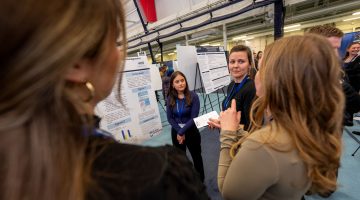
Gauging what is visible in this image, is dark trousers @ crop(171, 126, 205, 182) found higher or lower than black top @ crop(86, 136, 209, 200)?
lower

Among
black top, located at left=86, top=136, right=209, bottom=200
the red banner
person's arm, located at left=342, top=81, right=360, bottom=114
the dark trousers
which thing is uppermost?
the red banner

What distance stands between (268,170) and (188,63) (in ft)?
8.83

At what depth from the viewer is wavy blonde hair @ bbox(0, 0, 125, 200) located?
0.30 metres

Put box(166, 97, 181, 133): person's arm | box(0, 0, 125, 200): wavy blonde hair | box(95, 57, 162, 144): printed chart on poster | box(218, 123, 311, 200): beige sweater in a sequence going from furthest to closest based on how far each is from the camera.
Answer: box(166, 97, 181, 133): person's arm → box(95, 57, 162, 144): printed chart on poster → box(218, 123, 311, 200): beige sweater → box(0, 0, 125, 200): wavy blonde hair

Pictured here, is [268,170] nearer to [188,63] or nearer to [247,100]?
Answer: [247,100]

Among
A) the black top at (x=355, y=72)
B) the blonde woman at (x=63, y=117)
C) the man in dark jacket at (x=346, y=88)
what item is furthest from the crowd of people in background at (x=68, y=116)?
the black top at (x=355, y=72)

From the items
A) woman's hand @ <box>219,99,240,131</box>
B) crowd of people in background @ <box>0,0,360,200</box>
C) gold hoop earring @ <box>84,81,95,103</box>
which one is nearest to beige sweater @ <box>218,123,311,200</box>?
woman's hand @ <box>219,99,240,131</box>

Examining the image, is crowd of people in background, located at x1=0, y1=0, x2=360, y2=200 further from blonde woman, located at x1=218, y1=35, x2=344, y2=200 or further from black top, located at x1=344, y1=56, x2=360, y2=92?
black top, located at x1=344, y1=56, x2=360, y2=92

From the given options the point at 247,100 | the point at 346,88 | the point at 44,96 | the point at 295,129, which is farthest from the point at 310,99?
the point at 346,88

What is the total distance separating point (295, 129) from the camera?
30.8 inches

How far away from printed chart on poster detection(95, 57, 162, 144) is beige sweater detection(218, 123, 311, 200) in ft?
5.66

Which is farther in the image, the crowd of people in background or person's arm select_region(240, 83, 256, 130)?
person's arm select_region(240, 83, 256, 130)

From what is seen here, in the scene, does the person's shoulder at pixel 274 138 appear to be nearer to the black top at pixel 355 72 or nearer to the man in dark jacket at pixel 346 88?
the man in dark jacket at pixel 346 88

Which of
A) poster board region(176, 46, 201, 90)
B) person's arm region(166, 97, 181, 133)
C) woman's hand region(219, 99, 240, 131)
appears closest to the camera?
woman's hand region(219, 99, 240, 131)
